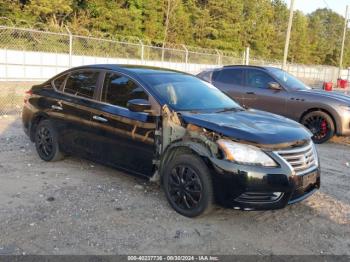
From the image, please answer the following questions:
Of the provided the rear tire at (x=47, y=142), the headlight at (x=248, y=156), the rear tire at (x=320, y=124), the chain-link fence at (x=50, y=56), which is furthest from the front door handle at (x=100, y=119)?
the chain-link fence at (x=50, y=56)

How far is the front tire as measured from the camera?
14.2ft

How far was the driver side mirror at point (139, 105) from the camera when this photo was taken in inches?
190

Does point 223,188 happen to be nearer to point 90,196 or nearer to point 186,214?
point 186,214

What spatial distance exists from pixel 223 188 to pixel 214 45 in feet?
136

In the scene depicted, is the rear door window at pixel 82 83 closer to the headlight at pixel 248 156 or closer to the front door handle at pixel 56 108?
the front door handle at pixel 56 108

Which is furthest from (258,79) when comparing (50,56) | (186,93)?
(50,56)

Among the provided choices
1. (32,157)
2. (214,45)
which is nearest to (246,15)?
(214,45)

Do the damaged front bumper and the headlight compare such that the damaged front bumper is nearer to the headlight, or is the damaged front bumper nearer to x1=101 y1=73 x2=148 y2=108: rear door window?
the headlight

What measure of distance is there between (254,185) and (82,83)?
308 centimetres

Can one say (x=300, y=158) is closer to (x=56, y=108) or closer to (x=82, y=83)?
(x=82, y=83)

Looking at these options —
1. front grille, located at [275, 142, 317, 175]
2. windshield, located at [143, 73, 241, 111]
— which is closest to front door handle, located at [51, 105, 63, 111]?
windshield, located at [143, 73, 241, 111]

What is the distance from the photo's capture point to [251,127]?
447 centimetres

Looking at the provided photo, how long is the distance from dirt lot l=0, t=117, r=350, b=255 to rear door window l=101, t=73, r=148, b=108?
1122 millimetres

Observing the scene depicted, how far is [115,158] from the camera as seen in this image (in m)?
5.35
